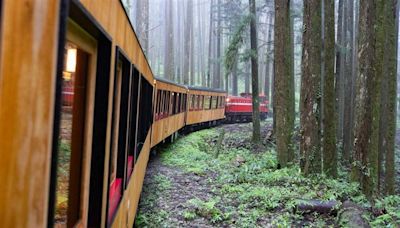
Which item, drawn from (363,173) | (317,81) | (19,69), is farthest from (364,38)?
(19,69)

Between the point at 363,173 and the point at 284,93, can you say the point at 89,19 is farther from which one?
the point at 284,93

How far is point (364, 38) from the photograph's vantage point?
9234 millimetres

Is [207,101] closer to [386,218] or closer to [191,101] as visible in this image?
[191,101]

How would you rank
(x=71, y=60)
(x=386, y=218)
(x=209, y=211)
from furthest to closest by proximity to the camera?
1. (x=209, y=211)
2. (x=386, y=218)
3. (x=71, y=60)

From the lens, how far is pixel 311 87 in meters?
10.7

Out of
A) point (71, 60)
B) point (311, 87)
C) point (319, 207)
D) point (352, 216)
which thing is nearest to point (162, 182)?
point (311, 87)

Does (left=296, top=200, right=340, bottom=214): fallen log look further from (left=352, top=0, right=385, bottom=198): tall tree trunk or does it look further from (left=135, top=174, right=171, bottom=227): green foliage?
(left=135, top=174, right=171, bottom=227): green foliage

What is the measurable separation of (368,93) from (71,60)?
8276mm

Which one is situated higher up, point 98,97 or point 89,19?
point 89,19

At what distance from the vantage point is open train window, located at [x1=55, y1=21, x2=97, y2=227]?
6.65 ft

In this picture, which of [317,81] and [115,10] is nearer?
[115,10]

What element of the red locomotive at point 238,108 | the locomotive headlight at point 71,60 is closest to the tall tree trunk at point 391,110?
the locomotive headlight at point 71,60

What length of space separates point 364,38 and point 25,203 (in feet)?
29.5

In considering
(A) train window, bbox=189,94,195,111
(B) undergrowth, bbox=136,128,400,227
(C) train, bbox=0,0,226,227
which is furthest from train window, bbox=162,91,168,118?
(C) train, bbox=0,0,226,227
